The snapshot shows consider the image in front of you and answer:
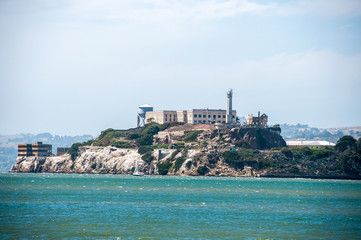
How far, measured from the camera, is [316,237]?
45.6 m

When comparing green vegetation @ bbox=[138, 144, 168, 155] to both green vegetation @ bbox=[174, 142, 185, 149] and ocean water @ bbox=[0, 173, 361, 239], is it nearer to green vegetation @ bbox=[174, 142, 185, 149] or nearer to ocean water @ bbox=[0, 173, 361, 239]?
green vegetation @ bbox=[174, 142, 185, 149]

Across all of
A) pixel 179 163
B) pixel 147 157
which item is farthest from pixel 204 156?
pixel 147 157

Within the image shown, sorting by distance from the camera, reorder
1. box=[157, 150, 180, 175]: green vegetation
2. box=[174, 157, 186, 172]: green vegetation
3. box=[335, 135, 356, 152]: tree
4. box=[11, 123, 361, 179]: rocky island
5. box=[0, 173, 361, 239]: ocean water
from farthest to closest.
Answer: box=[157, 150, 180, 175]: green vegetation → box=[335, 135, 356, 152]: tree → box=[174, 157, 186, 172]: green vegetation → box=[11, 123, 361, 179]: rocky island → box=[0, 173, 361, 239]: ocean water

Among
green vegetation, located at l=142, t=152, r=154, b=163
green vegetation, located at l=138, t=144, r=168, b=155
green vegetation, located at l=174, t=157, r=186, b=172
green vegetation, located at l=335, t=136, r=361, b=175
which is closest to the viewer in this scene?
green vegetation, located at l=335, t=136, r=361, b=175

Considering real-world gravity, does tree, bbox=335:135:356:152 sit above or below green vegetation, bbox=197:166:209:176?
above

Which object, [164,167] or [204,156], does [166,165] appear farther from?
[204,156]

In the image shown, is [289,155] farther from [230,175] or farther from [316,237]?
[316,237]

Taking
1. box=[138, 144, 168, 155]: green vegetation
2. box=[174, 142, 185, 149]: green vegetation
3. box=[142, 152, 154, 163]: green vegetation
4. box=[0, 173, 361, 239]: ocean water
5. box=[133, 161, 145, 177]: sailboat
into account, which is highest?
box=[174, 142, 185, 149]: green vegetation

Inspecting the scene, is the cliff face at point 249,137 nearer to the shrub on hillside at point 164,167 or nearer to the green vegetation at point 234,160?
the green vegetation at point 234,160

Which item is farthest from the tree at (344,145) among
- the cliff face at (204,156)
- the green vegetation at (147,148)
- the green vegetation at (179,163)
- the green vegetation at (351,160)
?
the green vegetation at (147,148)

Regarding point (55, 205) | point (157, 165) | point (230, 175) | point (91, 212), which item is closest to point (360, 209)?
point (91, 212)

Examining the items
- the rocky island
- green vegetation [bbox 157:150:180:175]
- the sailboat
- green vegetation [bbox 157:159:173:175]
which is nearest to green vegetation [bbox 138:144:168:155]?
the rocky island

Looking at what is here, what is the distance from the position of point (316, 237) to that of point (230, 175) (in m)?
128

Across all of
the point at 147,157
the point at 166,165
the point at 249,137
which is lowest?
the point at 166,165
